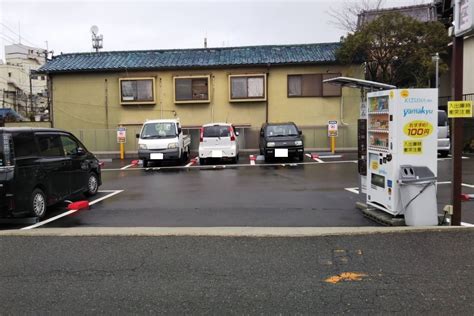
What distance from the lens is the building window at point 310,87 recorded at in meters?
22.5

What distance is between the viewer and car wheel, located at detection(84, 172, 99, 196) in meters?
10.4

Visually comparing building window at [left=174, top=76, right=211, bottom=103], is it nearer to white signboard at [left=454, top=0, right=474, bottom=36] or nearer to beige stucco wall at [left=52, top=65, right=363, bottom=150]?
beige stucco wall at [left=52, top=65, right=363, bottom=150]

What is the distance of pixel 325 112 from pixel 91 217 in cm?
1642

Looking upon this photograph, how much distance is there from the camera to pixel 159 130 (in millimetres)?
17609

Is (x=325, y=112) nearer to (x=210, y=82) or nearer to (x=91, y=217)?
(x=210, y=82)

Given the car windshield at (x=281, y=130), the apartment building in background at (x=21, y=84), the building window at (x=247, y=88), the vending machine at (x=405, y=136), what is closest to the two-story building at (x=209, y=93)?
the building window at (x=247, y=88)

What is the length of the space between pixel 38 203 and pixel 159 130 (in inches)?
389

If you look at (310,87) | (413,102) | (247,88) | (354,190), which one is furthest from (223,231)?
(310,87)

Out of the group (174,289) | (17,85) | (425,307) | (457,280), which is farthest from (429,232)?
(17,85)

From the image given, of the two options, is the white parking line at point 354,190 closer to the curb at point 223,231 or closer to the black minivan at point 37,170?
the curb at point 223,231

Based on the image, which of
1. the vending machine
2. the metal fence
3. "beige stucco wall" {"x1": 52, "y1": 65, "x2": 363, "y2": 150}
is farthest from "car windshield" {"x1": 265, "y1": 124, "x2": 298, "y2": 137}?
the vending machine

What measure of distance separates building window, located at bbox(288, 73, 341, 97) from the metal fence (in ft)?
5.60

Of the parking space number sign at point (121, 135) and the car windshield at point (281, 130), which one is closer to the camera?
the car windshield at point (281, 130)

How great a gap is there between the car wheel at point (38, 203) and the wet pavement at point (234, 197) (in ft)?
0.81
